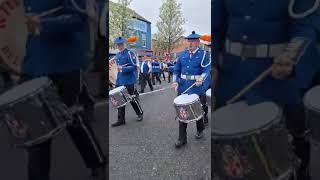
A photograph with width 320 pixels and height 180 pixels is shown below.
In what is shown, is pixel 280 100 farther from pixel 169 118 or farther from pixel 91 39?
pixel 169 118

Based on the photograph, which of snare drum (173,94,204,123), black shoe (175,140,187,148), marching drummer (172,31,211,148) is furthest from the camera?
marching drummer (172,31,211,148)

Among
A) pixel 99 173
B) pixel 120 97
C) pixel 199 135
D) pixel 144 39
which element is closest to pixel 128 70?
pixel 120 97

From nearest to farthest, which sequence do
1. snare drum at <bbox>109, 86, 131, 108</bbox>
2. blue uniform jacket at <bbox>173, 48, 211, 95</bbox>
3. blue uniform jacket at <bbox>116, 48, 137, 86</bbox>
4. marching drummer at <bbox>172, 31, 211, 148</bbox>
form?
marching drummer at <bbox>172, 31, 211, 148</bbox> < blue uniform jacket at <bbox>173, 48, 211, 95</bbox> < snare drum at <bbox>109, 86, 131, 108</bbox> < blue uniform jacket at <bbox>116, 48, 137, 86</bbox>

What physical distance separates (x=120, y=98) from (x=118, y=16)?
2.72 meters

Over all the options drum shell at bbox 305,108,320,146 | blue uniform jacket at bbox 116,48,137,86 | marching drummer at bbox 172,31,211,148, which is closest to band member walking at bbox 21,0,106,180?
drum shell at bbox 305,108,320,146

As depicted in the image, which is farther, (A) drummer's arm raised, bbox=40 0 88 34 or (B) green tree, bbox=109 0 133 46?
(B) green tree, bbox=109 0 133 46

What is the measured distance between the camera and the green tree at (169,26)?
4.81 ft

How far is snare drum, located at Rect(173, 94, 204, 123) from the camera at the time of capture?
8.23ft

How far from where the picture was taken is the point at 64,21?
1053mm

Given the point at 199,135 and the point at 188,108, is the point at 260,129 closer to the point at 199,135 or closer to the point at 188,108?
the point at 199,135

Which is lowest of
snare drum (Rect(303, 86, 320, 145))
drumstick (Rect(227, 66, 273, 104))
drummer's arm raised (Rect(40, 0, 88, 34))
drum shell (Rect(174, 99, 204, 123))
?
drum shell (Rect(174, 99, 204, 123))

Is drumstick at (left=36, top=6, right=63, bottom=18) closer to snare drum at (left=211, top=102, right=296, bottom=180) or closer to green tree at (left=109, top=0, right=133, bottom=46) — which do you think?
green tree at (left=109, top=0, right=133, bottom=46)

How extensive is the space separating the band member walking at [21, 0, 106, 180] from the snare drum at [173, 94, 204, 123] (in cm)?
120

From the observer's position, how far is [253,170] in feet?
3.36
